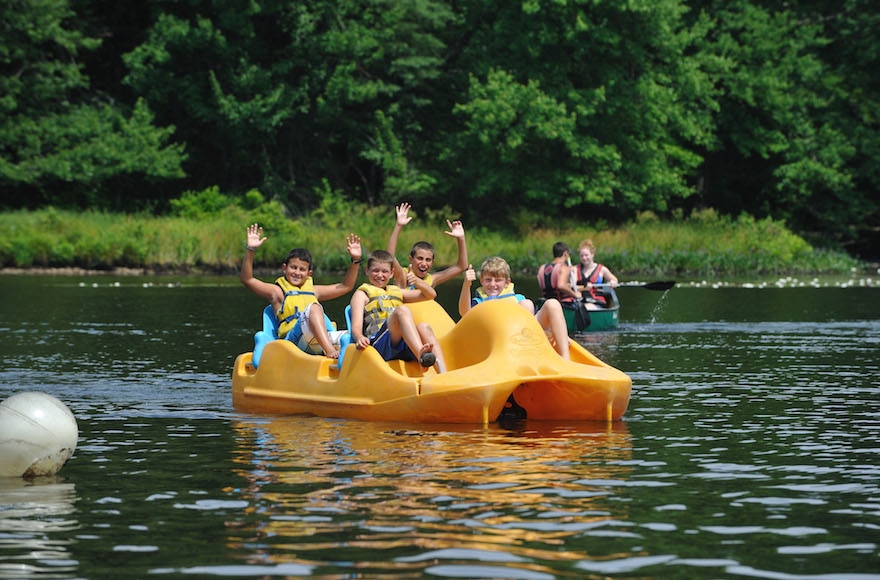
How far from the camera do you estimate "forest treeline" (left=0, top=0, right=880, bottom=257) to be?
4928cm

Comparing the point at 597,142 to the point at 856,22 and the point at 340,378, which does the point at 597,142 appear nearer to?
the point at 856,22

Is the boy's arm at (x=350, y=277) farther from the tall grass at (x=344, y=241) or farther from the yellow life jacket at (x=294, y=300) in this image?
the tall grass at (x=344, y=241)

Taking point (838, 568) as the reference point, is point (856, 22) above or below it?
above

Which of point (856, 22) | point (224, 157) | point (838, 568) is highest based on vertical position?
point (856, 22)

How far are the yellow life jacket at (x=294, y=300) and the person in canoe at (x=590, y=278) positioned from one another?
10.2 m

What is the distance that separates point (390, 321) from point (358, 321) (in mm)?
474

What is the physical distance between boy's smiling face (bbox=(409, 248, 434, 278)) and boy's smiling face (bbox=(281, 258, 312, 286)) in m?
0.92

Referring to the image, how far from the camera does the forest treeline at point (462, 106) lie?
4928 centimetres

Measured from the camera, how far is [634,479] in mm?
9141

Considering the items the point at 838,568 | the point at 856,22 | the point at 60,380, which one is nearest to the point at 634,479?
the point at 838,568

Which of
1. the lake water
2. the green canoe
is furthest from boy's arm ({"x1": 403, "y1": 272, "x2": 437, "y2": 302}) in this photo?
the green canoe

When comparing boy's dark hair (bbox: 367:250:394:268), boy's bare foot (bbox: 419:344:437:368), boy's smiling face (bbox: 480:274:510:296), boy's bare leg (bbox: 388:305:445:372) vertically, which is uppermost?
boy's dark hair (bbox: 367:250:394:268)

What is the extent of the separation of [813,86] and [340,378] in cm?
4327

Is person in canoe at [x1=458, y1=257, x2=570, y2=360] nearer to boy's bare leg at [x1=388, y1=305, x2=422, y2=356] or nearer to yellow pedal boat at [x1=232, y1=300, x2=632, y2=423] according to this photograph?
yellow pedal boat at [x1=232, y1=300, x2=632, y2=423]
